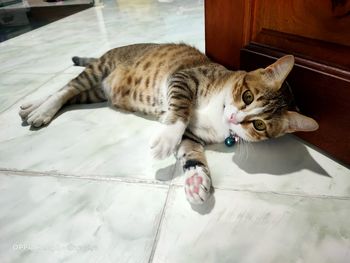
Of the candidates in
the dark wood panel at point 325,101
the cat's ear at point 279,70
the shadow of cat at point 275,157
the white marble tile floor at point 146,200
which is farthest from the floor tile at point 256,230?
the cat's ear at point 279,70

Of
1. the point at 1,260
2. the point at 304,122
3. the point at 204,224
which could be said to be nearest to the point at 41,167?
the point at 1,260

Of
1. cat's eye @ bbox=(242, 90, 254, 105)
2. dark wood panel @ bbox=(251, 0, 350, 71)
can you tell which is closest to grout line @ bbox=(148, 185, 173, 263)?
cat's eye @ bbox=(242, 90, 254, 105)

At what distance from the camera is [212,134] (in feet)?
3.43

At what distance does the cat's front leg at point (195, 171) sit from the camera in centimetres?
79

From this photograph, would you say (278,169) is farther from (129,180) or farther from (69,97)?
(69,97)

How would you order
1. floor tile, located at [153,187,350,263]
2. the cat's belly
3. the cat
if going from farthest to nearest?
the cat's belly → the cat → floor tile, located at [153,187,350,263]

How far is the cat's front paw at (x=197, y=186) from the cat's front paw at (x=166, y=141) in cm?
10

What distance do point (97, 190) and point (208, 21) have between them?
0.95m

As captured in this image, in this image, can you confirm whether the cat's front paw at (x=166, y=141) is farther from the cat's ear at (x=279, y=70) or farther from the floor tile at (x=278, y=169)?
the cat's ear at (x=279, y=70)

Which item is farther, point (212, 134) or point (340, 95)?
point (212, 134)

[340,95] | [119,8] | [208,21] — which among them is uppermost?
[208,21]

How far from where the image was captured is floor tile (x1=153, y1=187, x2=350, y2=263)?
650 millimetres

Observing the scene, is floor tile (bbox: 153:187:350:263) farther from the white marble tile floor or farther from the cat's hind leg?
the cat's hind leg

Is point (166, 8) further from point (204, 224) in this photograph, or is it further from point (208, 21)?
point (204, 224)
